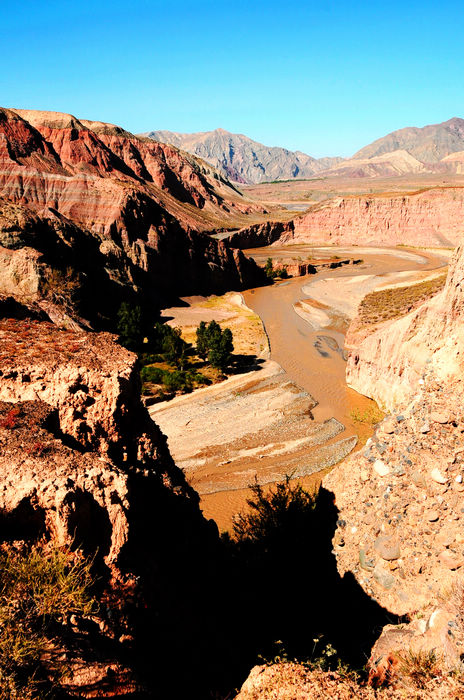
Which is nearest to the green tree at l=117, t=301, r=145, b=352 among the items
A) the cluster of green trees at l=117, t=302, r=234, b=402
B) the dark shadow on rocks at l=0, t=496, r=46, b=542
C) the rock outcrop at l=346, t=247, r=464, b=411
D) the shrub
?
the cluster of green trees at l=117, t=302, r=234, b=402

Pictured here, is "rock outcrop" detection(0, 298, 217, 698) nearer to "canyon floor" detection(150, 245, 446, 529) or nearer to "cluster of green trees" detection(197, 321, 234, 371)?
"canyon floor" detection(150, 245, 446, 529)

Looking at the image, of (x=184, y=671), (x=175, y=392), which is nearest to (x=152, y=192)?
A: (x=175, y=392)

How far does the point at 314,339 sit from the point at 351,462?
28.7 metres

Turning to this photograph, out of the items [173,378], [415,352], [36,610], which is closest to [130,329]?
[173,378]

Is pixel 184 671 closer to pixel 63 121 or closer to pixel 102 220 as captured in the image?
pixel 102 220

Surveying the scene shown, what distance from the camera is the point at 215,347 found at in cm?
3331

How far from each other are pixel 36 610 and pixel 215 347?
91.7ft

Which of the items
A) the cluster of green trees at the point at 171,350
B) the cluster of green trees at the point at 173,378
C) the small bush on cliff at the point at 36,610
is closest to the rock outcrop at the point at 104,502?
the small bush on cliff at the point at 36,610

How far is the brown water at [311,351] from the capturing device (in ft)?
64.5

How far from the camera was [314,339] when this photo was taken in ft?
136

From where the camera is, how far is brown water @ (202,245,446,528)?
19.7 m

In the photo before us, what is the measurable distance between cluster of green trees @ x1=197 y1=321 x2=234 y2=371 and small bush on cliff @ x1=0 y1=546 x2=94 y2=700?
26676mm

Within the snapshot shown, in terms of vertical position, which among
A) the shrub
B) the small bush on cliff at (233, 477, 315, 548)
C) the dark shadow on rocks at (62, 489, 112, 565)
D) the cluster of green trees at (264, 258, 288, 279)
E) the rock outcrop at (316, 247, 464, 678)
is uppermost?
the cluster of green trees at (264, 258, 288, 279)

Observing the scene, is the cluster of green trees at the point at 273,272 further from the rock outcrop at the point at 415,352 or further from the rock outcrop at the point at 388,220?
the rock outcrop at the point at 415,352
